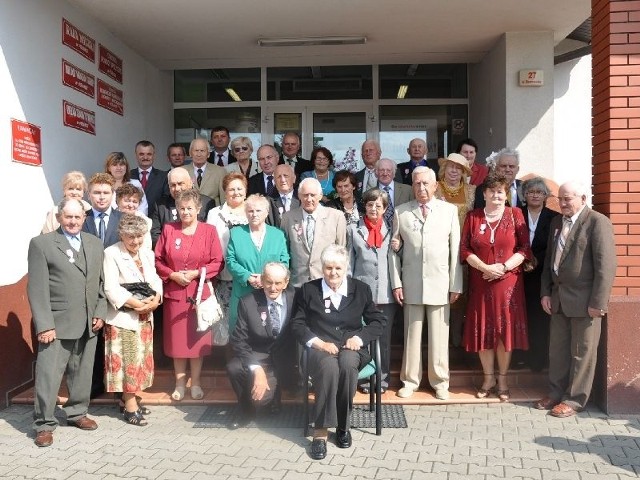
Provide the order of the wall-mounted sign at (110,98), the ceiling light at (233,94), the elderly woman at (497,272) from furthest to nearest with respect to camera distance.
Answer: the ceiling light at (233,94) → the wall-mounted sign at (110,98) → the elderly woman at (497,272)

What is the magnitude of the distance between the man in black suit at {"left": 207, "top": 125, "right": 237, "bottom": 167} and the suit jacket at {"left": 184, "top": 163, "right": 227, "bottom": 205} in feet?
2.26

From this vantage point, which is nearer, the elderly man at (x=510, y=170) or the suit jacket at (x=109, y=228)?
the suit jacket at (x=109, y=228)

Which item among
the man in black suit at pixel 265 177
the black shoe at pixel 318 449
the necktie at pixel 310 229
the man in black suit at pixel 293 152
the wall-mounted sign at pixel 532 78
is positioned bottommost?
the black shoe at pixel 318 449

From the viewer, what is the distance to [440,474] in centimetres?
375

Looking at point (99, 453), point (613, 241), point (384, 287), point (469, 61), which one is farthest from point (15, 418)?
point (469, 61)

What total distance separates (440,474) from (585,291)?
186cm

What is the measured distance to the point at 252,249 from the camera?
5016 mm

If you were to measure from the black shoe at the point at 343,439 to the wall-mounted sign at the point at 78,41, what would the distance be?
484cm

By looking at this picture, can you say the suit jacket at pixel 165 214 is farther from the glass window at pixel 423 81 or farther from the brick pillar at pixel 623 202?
the glass window at pixel 423 81

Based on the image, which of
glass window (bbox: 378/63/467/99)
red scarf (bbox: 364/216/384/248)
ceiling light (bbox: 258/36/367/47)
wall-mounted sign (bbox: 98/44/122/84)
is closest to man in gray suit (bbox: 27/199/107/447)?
red scarf (bbox: 364/216/384/248)

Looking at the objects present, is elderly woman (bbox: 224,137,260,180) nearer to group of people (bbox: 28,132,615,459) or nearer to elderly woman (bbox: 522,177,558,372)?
group of people (bbox: 28,132,615,459)

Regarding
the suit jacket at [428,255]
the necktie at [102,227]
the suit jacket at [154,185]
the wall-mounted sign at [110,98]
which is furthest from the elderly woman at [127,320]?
the wall-mounted sign at [110,98]

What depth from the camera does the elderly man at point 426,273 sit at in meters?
5.09

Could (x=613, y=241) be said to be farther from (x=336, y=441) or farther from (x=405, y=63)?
(x=405, y=63)
